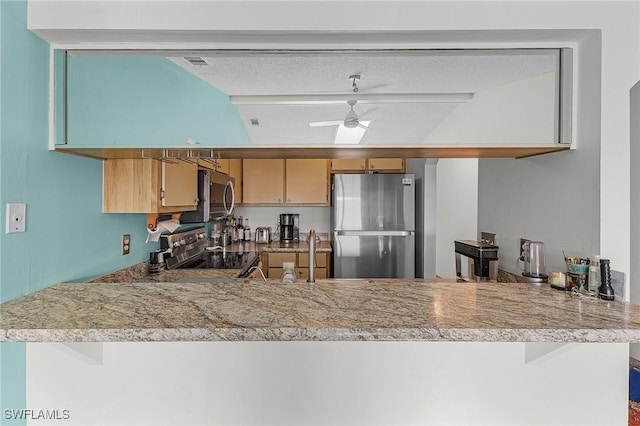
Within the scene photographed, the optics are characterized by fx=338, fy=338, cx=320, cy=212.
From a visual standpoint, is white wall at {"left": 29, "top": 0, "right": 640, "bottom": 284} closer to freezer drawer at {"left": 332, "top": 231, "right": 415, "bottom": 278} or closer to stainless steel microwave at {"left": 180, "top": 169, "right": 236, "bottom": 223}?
stainless steel microwave at {"left": 180, "top": 169, "right": 236, "bottom": 223}

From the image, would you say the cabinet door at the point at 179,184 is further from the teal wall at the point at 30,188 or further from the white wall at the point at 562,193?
the white wall at the point at 562,193

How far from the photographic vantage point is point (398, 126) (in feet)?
4.60

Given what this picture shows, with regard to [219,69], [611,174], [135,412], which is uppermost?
[219,69]

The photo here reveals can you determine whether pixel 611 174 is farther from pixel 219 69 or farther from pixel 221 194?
pixel 221 194

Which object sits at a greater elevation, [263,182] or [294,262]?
[263,182]

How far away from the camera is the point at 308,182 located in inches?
165

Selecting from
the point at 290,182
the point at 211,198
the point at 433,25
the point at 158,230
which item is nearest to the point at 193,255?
the point at 211,198

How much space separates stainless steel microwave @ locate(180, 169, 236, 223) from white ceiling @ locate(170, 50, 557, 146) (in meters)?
0.97

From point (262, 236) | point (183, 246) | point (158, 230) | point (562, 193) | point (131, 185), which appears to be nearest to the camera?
point (562, 193)

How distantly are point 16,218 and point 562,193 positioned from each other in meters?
2.07

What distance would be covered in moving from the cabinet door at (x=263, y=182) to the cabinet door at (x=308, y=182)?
4.9 inches

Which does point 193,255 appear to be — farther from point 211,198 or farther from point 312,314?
point 312,314

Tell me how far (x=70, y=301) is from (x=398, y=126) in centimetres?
136

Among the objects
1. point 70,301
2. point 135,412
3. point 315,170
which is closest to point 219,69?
point 70,301
